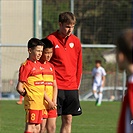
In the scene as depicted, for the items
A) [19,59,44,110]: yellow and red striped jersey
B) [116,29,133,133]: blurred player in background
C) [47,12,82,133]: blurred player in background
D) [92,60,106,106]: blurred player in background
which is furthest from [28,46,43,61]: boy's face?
[92,60,106,106]: blurred player in background

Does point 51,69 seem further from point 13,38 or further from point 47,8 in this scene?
point 13,38

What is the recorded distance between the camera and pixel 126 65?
4211 millimetres

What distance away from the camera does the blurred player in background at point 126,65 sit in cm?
414

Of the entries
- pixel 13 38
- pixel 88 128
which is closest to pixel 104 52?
pixel 13 38

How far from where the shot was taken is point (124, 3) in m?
27.3

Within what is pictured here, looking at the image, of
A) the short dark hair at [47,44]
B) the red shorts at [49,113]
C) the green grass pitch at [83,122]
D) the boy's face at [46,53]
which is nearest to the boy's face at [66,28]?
the short dark hair at [47,44]

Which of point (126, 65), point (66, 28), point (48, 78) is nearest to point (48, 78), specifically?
point (48, 78)

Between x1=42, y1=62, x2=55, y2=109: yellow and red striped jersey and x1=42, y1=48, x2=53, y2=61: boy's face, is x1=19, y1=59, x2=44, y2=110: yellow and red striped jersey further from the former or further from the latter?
x1=42, y1=48, x2=53, y2=61: boy's face

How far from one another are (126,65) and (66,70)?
4.70 metres

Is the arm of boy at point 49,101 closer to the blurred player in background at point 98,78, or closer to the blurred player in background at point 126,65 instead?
the blurred player in background at point 126,65

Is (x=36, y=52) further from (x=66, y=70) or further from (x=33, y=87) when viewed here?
(x=66, y=70)

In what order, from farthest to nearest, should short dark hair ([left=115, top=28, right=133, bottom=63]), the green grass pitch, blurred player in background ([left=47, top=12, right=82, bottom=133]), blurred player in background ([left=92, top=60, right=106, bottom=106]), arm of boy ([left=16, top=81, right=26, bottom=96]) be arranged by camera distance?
blurred player in background ([left=92, top=60, right=106, bottom=106]) → the green grass pitch → blurred player in background ([left=47, top=12, right=82, bottom=133]) → arm of boy ([left=16, top=81, right=26, bottom=96]) → short dark hair ([left=115, top=28, right=133, bottom=63])

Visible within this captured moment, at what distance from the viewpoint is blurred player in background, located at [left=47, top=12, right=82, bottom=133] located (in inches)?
348

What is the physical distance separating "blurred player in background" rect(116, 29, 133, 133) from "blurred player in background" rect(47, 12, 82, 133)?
4.49 meters
